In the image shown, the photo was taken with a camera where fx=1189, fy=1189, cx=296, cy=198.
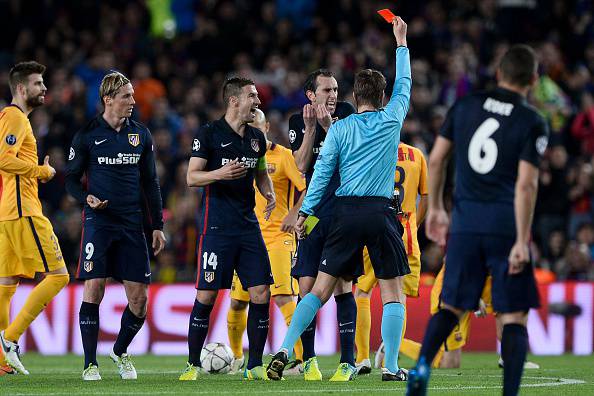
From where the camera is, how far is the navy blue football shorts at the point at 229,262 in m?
10.1

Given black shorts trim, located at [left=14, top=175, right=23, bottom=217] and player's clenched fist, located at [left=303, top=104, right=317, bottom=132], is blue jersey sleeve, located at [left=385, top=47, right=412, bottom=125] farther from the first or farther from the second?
black shorts trim, located at [left=14, top=175, right=23, bottom=217]

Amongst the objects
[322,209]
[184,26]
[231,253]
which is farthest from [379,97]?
[184,26]

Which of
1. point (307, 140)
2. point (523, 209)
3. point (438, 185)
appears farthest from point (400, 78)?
point (523, 209)

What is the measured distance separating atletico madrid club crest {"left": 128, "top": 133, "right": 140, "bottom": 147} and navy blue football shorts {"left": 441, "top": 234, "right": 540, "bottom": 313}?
4012 millimetres

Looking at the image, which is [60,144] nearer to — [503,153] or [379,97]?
[379,97]

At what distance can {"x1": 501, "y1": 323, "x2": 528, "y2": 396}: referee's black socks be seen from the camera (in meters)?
7.07

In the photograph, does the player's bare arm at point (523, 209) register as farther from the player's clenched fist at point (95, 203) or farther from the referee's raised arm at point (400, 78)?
the player's clenched fist at point (95, 203)

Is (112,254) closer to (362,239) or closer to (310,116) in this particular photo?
(310,116)

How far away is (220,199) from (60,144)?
9.36 metres

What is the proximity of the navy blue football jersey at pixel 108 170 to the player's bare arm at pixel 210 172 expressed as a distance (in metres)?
0.72

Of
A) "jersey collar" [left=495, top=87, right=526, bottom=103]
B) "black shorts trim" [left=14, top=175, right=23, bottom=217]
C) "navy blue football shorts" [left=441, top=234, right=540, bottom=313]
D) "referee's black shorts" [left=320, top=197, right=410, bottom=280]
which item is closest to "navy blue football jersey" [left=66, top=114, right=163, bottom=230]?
"black shorts trim" [left=14, top=175, right=23, bottom=217]

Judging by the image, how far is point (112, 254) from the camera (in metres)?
10.4

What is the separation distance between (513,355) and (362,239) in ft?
7.85

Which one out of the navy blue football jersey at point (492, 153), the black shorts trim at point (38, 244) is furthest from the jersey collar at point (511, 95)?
the black shorts trim at point (38, 244)
